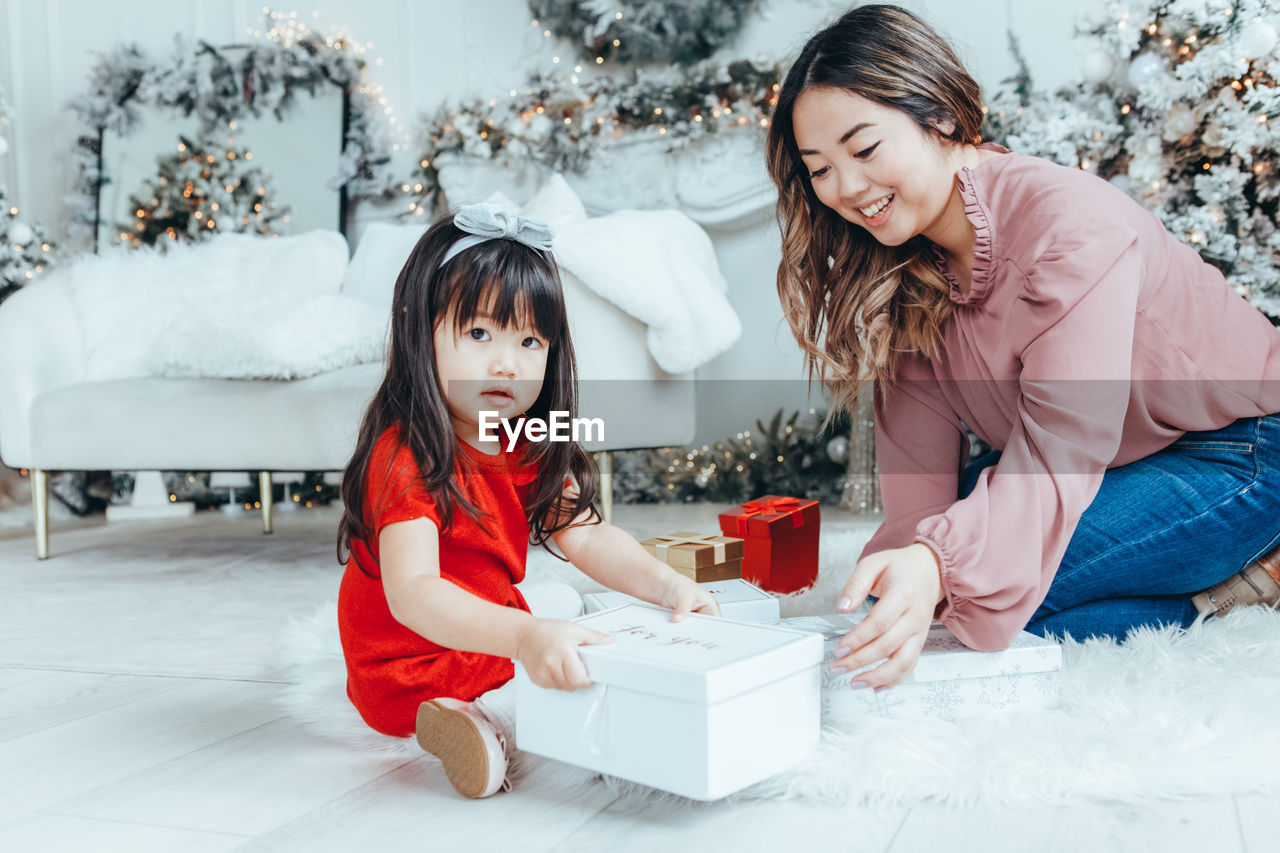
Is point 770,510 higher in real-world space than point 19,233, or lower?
lower

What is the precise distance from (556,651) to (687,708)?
12cm

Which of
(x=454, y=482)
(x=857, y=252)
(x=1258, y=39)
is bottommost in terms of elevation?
(x=454, y=482)

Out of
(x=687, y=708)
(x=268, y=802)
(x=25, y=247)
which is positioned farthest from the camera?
(x=25, y=247)

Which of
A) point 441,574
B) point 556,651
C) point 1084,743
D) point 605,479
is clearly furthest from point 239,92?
point 1084,743

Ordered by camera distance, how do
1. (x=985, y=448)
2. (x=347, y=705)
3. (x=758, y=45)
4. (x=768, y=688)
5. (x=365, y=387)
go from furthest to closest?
(x=758, y=45), (x=985, y=448), (x=365, y=387), (x=347, y=705), (x=768, y=688)

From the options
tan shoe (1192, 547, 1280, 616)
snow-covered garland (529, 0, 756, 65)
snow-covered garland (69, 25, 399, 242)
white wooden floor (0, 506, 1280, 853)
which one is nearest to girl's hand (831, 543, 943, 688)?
white wooden floor (0, 506, 1280, 853)

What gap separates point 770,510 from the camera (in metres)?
1.60

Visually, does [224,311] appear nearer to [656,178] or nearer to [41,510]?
[41,510]

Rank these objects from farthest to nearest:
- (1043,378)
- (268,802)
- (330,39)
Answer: (330,39), (1043,378), (268,802)

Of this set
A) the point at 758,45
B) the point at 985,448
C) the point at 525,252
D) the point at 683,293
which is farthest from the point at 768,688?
the point at 758,45

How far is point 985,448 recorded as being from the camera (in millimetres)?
2535

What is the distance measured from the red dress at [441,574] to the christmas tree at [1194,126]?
1.72 m

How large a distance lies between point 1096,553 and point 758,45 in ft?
7.86

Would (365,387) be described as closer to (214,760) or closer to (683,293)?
(683,293)
